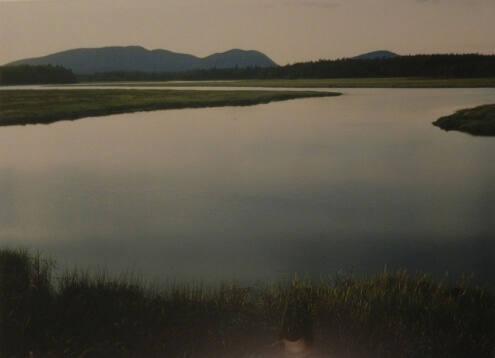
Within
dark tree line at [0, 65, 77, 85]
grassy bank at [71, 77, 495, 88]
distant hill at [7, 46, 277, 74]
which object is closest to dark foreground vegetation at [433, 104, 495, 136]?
grassy bank at [71, 77, 495, 88]

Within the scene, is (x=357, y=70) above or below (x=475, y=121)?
above

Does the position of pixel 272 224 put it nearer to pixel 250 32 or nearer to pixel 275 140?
pixel 275 140

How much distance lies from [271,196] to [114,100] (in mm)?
2190

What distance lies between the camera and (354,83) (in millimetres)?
4707

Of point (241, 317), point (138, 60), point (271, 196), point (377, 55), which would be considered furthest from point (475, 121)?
point (138, 60)

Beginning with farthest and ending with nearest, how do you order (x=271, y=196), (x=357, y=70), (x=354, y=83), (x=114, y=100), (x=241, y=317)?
(x=114, y=100)
(x=354, y=83)
(x=357, y=70)
(x=271, y=196)
(x=241, y=317)

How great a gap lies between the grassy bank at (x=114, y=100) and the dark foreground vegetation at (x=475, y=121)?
1.23 m

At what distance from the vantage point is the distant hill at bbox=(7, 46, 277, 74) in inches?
181

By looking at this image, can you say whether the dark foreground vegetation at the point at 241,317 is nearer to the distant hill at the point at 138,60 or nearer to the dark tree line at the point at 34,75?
the dark tree line at the point at 34,75

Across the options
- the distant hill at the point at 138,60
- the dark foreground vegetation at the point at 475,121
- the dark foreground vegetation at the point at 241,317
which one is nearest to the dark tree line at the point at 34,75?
the distant hill at the point at 138,60

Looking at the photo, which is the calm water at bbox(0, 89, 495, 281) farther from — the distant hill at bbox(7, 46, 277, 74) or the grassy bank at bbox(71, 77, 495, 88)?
the distant hill at bbox(7, 46, 277, 74)

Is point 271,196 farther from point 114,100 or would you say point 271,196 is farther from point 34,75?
point 34,75

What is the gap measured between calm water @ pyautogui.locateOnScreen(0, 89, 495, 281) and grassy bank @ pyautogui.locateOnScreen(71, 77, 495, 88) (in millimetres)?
103

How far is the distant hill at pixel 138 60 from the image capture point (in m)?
4.61
